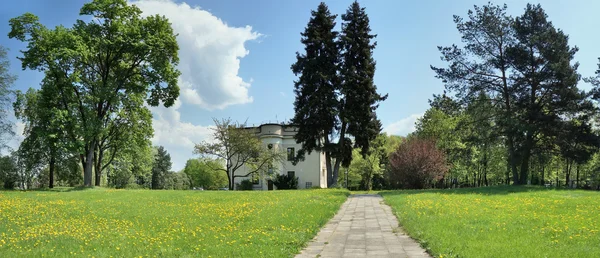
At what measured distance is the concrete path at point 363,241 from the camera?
7.93 m

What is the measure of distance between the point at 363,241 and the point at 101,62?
A: 105ft

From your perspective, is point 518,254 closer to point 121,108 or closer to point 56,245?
point 56,245

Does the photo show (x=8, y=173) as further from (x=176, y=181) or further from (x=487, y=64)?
(x=487, y=64)

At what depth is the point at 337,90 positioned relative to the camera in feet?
115

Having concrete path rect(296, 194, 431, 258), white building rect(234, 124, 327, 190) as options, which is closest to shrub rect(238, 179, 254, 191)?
white building rect(234, 124, 327, 190)

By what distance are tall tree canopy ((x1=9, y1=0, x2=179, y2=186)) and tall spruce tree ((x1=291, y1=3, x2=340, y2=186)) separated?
11142 millimetres

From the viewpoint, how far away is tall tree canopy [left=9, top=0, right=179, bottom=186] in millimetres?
30047

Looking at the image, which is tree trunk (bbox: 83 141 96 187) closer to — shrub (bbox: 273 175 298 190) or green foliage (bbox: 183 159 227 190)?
shrub (bbox: 273 175 298 190)

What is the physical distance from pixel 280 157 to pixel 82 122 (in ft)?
70.1

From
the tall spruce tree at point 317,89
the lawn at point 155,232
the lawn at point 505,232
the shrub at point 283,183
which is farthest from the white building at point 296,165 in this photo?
the lawn at point 505,232

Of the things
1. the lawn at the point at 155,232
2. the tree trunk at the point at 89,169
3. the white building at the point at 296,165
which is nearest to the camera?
the lawn at the point at 155,232

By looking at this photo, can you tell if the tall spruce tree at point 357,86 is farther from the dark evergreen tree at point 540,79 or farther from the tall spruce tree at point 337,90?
the dark evergreen tree at point 540,79

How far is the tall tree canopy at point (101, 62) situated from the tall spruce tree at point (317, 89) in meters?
11.1

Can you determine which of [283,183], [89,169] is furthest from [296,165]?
[89,169]
